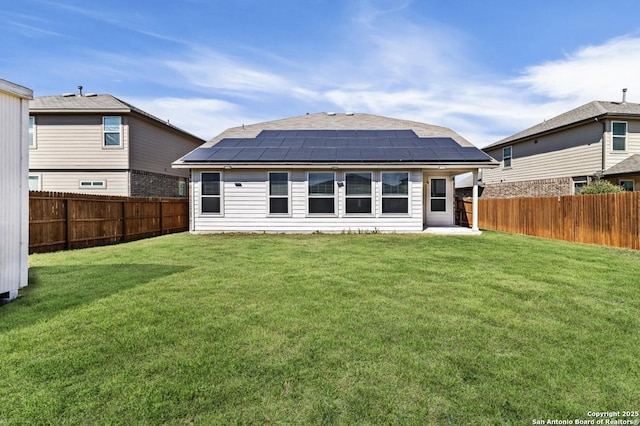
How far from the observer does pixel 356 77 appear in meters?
17.9

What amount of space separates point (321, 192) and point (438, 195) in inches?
246

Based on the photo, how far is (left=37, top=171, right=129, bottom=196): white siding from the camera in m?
16.3

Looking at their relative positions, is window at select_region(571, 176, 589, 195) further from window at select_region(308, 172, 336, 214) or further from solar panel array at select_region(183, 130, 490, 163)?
window at select_region(308, 172, 336, 214)

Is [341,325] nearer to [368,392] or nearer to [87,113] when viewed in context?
[368,392]

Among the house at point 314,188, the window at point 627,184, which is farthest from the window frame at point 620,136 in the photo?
the house at point 314,188

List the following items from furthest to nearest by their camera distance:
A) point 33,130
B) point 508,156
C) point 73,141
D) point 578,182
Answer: point 508,156, point 578,182, point 73,141, point 33,130

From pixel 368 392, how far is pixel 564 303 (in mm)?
3731

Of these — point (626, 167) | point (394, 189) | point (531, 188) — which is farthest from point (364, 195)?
point (531, 188)

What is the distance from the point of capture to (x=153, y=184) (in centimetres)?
1811

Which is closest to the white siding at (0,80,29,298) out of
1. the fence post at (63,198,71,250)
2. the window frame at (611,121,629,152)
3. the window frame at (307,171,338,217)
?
the fence post at (63,198,71,250)

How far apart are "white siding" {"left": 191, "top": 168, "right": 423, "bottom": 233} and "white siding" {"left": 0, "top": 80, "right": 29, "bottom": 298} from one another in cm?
843

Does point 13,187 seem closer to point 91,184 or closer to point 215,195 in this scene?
point 215,195

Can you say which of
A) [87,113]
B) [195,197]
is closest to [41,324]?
[195,197]

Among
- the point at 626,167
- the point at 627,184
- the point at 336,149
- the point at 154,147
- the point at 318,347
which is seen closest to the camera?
the point at 318,347
